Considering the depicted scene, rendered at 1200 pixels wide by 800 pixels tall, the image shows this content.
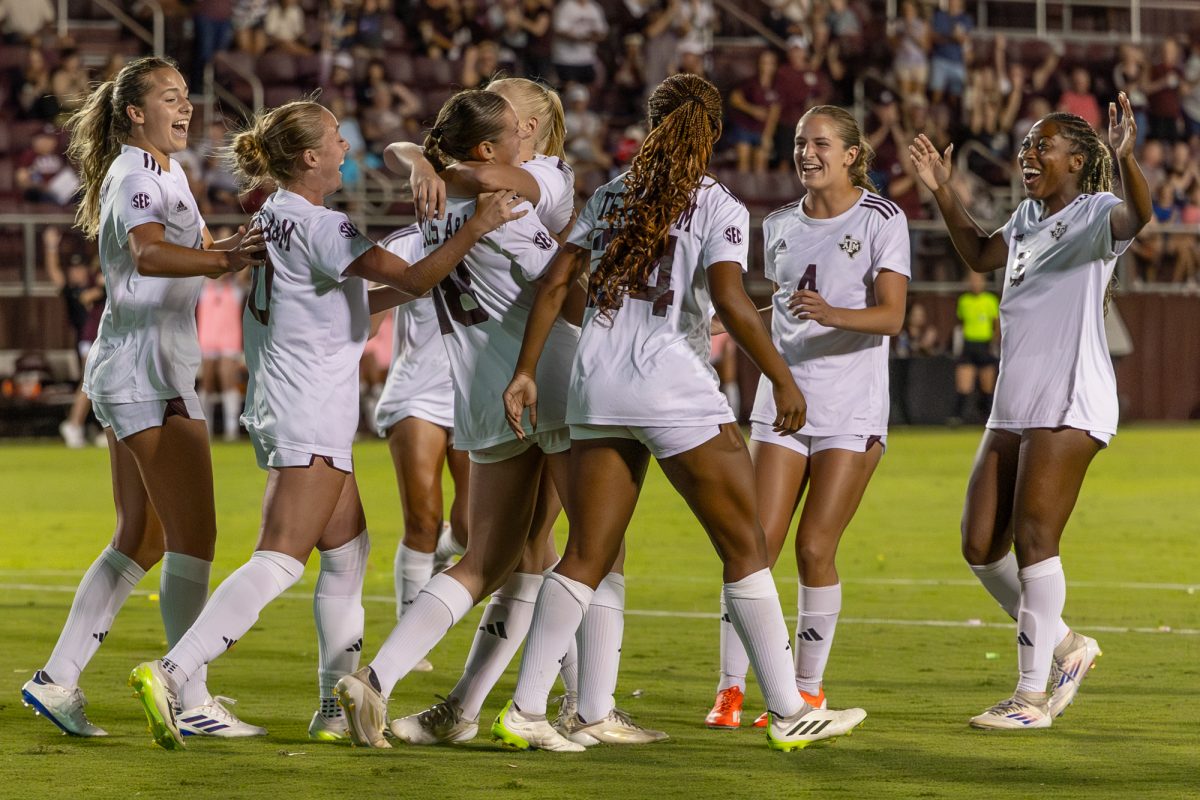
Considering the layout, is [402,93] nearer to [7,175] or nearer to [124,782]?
[7,175]

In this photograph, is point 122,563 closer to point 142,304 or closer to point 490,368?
point 142,304

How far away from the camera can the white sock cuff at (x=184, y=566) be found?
592 cm

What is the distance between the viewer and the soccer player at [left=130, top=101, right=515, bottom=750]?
5484 millimetres

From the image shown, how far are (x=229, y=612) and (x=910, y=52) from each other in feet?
74.7

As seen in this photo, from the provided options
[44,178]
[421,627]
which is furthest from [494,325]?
[44,178]

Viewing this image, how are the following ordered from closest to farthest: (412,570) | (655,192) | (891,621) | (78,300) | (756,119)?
1. (655,192)
2. (412,570)
3. (891,621)
4. (78,300)
5. (756,119)

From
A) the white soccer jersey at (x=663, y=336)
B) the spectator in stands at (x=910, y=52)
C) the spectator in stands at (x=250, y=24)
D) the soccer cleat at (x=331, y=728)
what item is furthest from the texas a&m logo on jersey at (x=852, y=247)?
the spectator in stands at (x=910, y=52)

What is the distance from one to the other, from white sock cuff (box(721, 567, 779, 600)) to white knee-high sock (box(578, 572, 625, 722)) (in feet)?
1.50

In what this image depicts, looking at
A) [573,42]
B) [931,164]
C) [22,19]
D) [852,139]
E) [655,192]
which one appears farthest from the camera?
[573,42]

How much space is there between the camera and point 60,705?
19.3ft

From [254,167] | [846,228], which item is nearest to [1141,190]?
[846,228]

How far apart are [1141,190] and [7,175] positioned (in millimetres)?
18961

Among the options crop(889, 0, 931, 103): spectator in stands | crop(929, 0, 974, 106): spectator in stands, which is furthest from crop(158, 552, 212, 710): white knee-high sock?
crop(929, 0, 974, 106): spectator in stands

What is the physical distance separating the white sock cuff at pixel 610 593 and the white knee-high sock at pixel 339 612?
2.62ft
